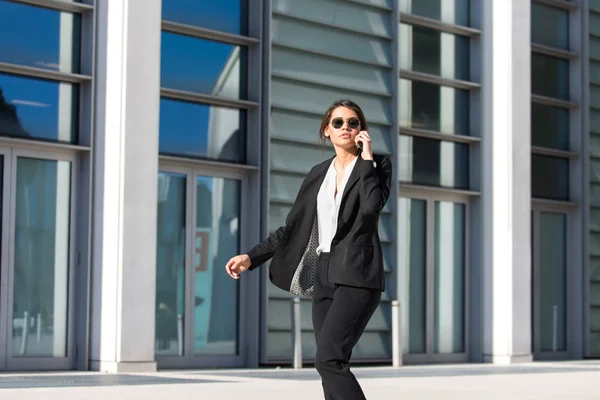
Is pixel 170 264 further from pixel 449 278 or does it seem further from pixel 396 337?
pixel 449 278

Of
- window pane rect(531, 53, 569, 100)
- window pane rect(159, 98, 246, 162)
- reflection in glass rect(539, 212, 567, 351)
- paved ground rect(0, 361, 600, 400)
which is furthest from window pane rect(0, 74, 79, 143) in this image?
reflection in glass rect(539, 212, 567, 351)

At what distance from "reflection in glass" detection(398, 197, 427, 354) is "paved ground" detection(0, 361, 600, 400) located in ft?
9.65

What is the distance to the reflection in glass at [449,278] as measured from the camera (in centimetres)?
1777

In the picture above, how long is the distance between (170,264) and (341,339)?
31.1 feet

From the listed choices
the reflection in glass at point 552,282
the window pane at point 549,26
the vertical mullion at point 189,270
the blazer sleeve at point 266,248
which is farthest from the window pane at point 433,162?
the blazer sleeve at point 266,248

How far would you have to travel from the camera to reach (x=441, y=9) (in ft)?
58.8

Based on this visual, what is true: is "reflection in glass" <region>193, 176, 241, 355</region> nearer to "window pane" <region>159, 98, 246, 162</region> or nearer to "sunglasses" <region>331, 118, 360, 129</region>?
"window pane" <region>159, 98, 246, 162</region>

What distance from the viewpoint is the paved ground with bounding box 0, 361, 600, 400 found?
30.1 feet

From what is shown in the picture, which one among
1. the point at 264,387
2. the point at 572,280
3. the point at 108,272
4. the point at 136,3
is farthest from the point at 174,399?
the point at 572,280

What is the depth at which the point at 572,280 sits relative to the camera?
20.0 m

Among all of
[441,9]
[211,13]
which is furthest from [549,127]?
[211,13]

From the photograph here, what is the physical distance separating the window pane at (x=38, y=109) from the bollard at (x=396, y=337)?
16.7 ft

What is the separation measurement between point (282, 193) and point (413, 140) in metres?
2.93

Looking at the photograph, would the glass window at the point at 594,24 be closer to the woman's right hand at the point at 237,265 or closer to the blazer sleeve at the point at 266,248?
the blazer sleeve at the point at 266,248
